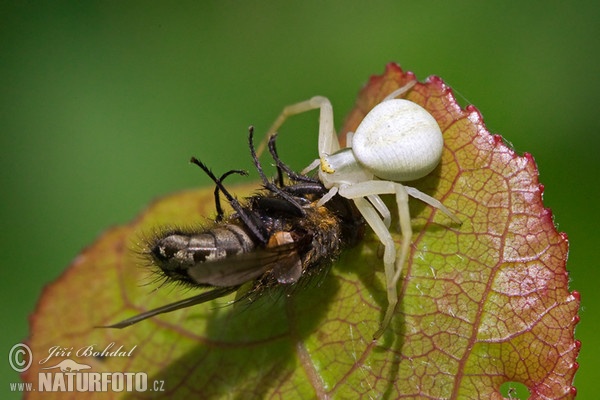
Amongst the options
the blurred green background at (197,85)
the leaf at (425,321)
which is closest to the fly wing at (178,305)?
the leaf at (425,321)

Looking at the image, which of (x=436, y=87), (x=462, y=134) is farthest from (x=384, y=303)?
(x=436, y=87)

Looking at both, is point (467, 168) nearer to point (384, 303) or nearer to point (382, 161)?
point (382, 161)

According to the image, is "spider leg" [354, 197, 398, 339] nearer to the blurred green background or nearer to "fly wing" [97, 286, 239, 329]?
"fly wing" [97, 286, 239, 329]

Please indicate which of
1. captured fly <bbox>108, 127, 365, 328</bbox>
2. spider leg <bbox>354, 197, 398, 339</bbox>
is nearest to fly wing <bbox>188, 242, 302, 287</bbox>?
captured fly <bbox>108, 127, 365, 328</bbox>

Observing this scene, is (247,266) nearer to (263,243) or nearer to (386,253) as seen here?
(263,243)

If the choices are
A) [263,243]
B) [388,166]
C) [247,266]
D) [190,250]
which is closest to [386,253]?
[388,166]

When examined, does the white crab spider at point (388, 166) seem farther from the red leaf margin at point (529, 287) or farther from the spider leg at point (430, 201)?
the red leaf margin at point (529, 287)
